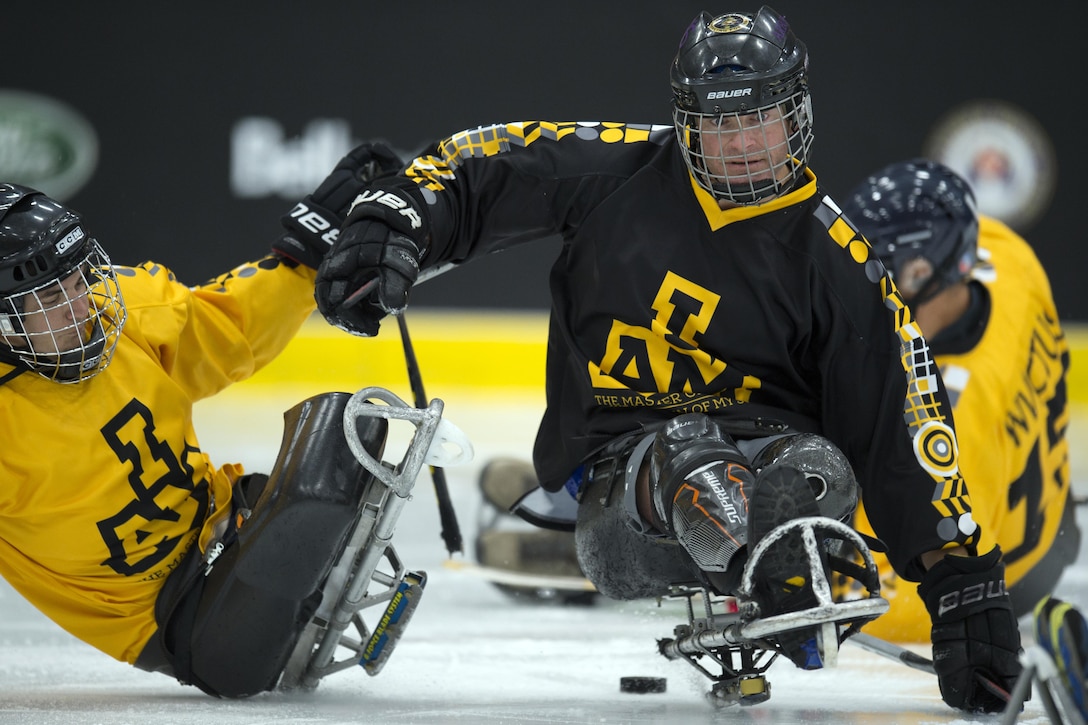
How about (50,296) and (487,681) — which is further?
(487,681)

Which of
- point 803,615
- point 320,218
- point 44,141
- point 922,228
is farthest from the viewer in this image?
point 44,141

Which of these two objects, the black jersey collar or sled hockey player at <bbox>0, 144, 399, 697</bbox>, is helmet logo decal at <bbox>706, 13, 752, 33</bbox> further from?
sled hockey player at <bbox>0, 144, 399, 697</bbox>

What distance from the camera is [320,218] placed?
2328 millimetres

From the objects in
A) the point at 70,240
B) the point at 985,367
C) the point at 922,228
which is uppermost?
the point at 70,240

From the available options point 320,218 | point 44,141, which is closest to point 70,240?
point 320,218

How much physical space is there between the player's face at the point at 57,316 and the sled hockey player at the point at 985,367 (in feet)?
5.16

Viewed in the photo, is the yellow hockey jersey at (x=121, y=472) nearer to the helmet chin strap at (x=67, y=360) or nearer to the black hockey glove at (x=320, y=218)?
the helmet chin strap at (x=67, y=360)

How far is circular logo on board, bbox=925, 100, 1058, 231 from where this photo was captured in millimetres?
5188

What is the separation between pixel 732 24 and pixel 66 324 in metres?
1.07

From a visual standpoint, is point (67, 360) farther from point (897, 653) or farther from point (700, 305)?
point (897, 653)

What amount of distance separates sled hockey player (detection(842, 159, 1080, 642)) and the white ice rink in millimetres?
226

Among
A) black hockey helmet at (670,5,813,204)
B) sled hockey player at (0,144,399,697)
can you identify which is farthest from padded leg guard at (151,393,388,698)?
black hockey helmet at (670,5,813,204)

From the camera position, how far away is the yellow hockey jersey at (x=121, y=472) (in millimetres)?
1974

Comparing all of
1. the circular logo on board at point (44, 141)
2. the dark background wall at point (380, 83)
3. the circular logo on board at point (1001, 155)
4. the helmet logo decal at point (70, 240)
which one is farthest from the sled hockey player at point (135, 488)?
the circular logo on board at point (1001, 155)
